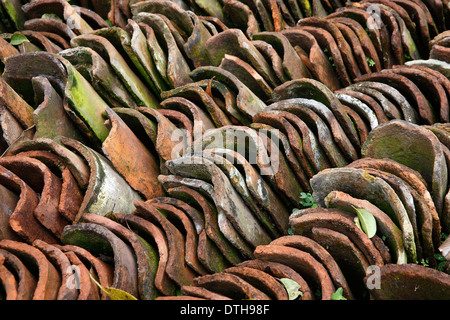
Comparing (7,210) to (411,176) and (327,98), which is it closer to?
(327,98)

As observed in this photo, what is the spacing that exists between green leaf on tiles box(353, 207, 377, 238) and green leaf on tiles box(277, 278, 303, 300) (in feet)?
1.43

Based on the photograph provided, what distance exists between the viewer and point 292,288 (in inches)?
94.7

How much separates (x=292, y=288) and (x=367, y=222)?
0.50 m

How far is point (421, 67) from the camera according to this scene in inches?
144

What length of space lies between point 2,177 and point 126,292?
1148mm

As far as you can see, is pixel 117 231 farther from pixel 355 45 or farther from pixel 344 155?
pixel 355 45

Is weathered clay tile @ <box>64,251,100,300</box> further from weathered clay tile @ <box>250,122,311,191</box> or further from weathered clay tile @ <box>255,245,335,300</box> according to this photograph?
weathered clay tile @ <box>250,122,311,191</box>

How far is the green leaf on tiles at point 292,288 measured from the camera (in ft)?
7.78

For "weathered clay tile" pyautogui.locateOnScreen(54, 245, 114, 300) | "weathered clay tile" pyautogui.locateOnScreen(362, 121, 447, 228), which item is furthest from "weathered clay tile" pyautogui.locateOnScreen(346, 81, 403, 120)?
"weathered clay tile" pyautogui.locateOnScreen(54, 245, 114, 300)

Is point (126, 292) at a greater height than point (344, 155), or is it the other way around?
point (344, 155)

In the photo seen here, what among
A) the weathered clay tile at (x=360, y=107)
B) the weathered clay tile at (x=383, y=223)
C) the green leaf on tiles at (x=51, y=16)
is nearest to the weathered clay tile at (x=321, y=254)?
the weathered clay tile at (x=383, y=223)

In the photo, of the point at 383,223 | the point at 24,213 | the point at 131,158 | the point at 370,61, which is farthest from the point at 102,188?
the point at 370,61
